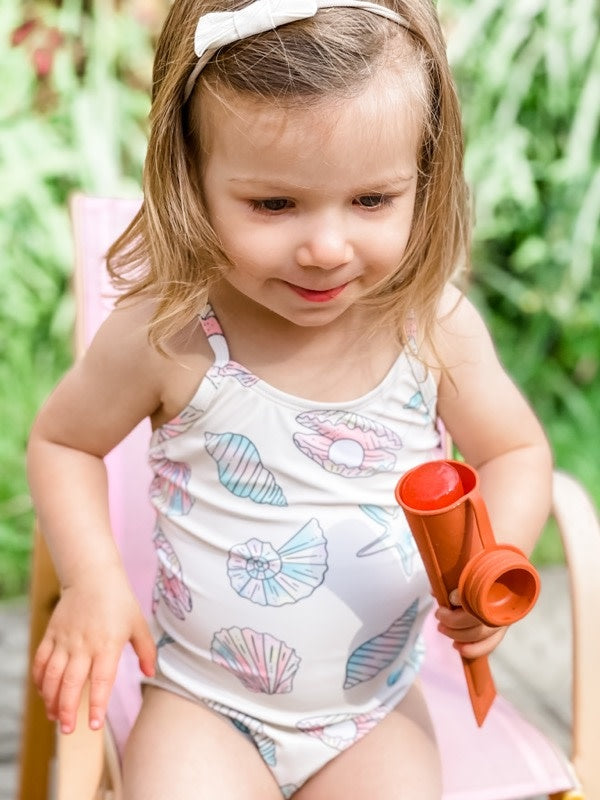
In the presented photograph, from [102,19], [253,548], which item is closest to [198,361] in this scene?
[253,548]

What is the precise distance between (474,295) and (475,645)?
193 centimetres

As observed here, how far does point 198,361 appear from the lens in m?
1.24

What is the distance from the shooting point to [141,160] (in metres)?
2.80

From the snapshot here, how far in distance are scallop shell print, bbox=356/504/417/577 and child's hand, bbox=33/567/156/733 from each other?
254 millimetres

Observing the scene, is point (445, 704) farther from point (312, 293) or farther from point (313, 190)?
point (313, 190)

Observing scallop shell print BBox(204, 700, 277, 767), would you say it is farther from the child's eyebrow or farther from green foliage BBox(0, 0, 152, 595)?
green foliage BBox(0, 0, 152, 595)

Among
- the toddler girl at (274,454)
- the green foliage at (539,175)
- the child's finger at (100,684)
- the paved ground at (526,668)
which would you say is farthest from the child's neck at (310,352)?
the green foliage at (539,175)

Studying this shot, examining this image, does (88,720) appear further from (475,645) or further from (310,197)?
(310,197)

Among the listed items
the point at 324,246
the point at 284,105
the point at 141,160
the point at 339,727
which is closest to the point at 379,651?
the point at 339,727

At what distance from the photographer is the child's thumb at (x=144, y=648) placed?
1.22 meters

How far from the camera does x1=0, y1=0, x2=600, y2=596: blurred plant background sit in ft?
8.93

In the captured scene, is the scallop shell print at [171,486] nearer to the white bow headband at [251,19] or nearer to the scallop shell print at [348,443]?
the scallop shell print at [348,443]

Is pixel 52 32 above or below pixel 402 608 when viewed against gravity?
above

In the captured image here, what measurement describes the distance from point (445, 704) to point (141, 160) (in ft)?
5.44
